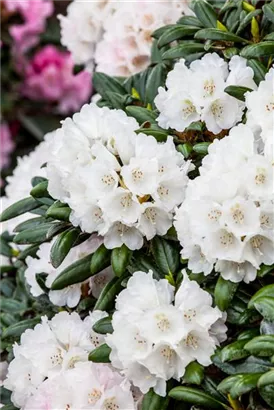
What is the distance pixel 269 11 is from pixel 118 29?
517 mm

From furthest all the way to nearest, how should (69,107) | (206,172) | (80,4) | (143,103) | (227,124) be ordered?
(69,107) → (80,4) → (143,103) → (227,124) → (206,172)

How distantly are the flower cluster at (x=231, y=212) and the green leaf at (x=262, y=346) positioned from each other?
4.0 inches

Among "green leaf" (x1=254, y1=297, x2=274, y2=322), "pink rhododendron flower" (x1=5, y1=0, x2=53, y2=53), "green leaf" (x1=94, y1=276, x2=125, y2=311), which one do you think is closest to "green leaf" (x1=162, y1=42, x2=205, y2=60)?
"green leaf" (x1=94, y1=276, x2=125, y2=311)

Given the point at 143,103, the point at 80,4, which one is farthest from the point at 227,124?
the point at 80,4

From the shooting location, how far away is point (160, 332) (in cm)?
124

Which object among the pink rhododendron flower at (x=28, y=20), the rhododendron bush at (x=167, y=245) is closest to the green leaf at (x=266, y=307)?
the rhododendron bush at (x=167, y=245)

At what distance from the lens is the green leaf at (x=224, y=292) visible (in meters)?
1.25

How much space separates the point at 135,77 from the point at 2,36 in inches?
57.9

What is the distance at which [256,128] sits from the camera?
1.31m

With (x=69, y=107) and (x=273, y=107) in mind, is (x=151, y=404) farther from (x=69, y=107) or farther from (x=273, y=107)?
(x=69, y=107)

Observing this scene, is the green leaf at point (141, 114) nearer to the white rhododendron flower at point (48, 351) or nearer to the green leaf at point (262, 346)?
the white rhododendron flower at point (48, 351)

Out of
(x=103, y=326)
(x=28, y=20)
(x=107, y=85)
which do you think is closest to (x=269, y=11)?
(x=107, y=85)

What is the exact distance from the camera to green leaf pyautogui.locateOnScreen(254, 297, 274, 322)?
1.19 metres

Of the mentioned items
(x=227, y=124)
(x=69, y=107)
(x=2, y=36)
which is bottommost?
(x=69, y=107)
